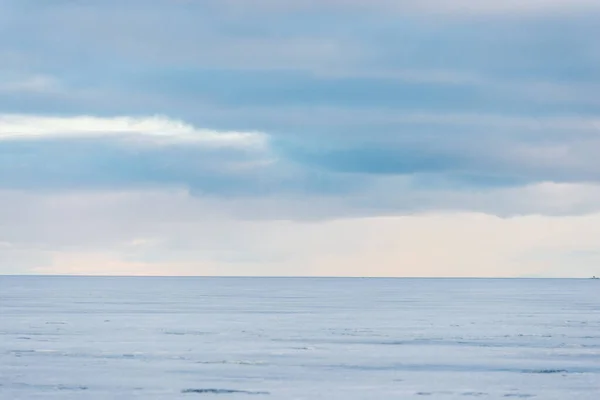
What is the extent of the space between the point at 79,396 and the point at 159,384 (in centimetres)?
464

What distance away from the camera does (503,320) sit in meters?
104

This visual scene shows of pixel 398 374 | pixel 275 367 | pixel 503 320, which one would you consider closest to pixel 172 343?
pixel 275 367

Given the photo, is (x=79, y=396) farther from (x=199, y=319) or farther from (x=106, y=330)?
(x=199, y=319)

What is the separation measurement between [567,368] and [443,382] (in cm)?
933

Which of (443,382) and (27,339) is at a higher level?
(27,339)

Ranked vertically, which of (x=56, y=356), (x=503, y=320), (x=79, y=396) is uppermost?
(x=503, y=320)

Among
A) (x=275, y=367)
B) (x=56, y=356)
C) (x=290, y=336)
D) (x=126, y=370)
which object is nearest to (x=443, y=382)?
(x=275, y=367)

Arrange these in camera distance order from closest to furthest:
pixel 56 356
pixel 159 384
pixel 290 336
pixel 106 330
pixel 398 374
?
pixel 159 384 → pixel 398 374 → pixel 56 356 → pixel 290 336 → pixel 106 330

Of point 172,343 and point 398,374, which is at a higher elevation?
point 172,343

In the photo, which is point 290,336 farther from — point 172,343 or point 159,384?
point 159,384

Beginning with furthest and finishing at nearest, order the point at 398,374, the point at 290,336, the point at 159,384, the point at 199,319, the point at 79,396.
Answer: the point at 199,319 → the point at 290,336 → the point at 398,374 → the point at 159,384 → the point at 79,396

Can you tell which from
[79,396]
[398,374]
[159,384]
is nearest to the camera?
[79,396]

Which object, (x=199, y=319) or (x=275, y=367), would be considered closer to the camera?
(x=275, y=367)

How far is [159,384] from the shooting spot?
4916 centimetres
